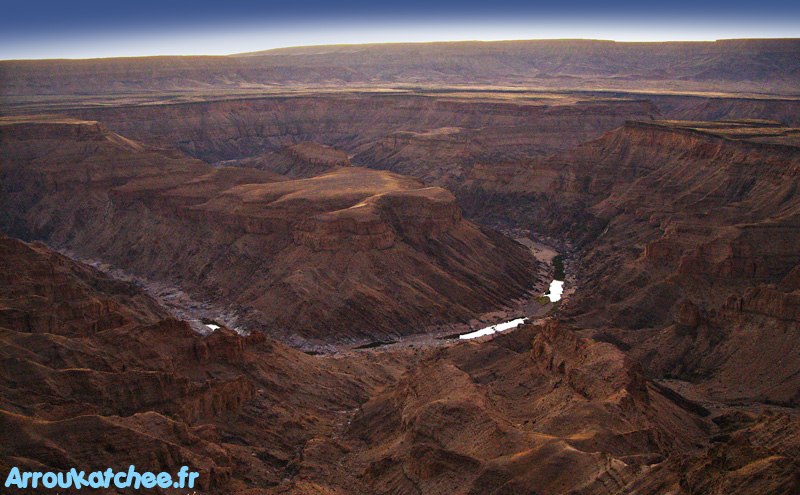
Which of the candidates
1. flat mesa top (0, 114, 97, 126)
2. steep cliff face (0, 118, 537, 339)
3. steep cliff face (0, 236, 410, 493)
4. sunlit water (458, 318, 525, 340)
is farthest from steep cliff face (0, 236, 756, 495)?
flat mesa top (0, 114, 97, 126)

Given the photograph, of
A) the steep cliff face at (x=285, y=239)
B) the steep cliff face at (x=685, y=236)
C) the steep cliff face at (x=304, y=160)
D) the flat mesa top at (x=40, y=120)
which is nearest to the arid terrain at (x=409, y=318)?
the steep cliff face at (x=685, y=236)

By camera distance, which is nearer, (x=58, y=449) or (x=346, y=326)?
(x=58, y=449)

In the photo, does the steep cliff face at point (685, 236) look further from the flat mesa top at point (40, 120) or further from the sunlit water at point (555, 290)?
the flat mesa top at point (40, 120)

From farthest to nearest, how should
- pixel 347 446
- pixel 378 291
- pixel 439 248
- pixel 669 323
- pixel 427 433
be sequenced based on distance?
pixel 439 248 → pixel 378 291 → pixel 669 323 → pixel 347 446 → pixel 427 433

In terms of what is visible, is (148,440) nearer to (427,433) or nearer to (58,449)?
(58,449)

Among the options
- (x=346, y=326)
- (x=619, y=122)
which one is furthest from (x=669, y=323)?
(x=619, y=122)

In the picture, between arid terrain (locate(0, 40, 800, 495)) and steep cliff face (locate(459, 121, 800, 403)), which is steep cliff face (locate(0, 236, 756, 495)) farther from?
steep cliff face (locate(459, 121, 800, 403))
